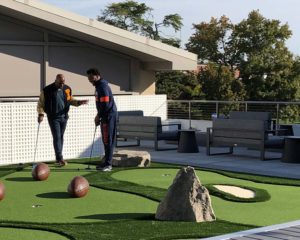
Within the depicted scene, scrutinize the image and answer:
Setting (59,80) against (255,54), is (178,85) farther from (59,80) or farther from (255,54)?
(59,80)

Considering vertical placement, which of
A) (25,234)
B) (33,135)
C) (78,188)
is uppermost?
(33,135)

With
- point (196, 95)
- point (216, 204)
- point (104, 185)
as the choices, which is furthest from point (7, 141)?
point (196, 95)

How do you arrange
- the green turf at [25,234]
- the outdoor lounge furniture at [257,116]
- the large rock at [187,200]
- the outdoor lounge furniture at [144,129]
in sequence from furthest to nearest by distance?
the outdoor lounge furniture at [144,129] → the outdoor lounge furniture at [257,116] → the large rock at [187,200] → the green turf at [25,234]

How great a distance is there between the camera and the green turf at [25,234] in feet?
23.0

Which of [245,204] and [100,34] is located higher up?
[100,34]

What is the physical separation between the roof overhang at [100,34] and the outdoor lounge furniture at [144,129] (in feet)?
11.5

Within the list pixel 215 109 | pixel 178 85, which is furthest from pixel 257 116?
pixel 178 85

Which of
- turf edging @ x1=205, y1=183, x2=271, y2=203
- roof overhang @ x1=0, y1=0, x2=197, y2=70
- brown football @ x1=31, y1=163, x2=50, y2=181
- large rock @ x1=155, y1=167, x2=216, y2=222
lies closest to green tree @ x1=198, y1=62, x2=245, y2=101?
roof overhang @ x1=0, y1=0, x2=197, y2=70

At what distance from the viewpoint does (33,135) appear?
1417 centimetres

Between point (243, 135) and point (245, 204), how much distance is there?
614 cm

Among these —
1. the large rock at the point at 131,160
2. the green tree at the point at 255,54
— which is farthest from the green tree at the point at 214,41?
the large rock at the point at 131,160

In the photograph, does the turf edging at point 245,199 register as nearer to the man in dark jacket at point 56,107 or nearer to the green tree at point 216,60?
the man in dark jacket at point 56,107

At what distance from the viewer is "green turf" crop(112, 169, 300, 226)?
26.7 feet

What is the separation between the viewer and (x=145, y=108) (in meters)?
21.9
